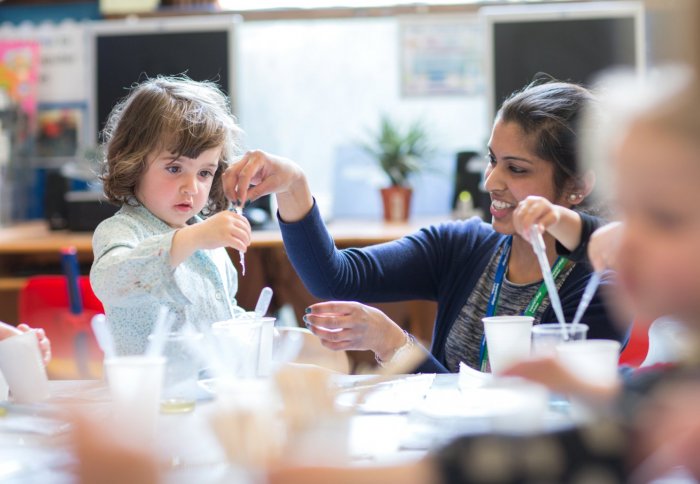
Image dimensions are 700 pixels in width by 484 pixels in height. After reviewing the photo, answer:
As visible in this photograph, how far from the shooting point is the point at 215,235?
56.3 inches

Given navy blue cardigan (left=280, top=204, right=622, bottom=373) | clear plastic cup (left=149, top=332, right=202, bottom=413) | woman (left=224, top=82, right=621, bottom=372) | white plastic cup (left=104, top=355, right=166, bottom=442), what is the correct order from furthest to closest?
navy blue cardigan (left=280, top=204, right=622, bottom=373), woman (left=224, top=82, right=621, bottom=372), clear plastic cup (left=149, top=332, right=202, bottom=413), white plastic cup (left=104, top=355, right=166, bottom=442)

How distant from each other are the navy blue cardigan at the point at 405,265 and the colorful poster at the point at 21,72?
2.76m

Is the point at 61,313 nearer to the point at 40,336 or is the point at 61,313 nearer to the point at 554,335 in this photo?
the point at 40,336

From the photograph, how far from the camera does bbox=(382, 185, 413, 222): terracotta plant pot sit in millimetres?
A: 3789

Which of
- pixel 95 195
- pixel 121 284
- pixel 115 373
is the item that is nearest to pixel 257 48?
pixel 95 195

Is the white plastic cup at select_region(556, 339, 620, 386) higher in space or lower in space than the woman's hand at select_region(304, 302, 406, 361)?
higher

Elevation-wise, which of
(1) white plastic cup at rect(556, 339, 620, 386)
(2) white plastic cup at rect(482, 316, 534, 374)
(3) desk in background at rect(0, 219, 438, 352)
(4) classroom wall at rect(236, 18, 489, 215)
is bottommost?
(3) desk in background at rect(0, 219, 438, 352)

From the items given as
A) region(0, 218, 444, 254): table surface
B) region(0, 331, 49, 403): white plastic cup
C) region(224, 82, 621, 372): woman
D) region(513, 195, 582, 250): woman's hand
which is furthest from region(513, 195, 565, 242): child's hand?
region(0, 218, 444, 254): table surface

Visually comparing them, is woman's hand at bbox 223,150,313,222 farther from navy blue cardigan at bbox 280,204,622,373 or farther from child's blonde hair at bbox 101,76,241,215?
child's blonde hair at bbox 101,76,241,215

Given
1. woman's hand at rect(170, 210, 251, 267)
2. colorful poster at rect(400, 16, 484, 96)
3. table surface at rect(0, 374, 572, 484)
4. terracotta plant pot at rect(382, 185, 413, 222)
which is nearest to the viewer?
table surface at rect(0, 374, 572, 484)

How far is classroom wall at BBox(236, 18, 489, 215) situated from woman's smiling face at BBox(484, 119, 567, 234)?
2267 millimetres

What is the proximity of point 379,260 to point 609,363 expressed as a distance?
84 cm

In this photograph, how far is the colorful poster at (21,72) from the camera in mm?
4098

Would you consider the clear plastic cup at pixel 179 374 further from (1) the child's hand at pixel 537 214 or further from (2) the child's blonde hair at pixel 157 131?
(2) the child's blonde hair at pixel 157 131
